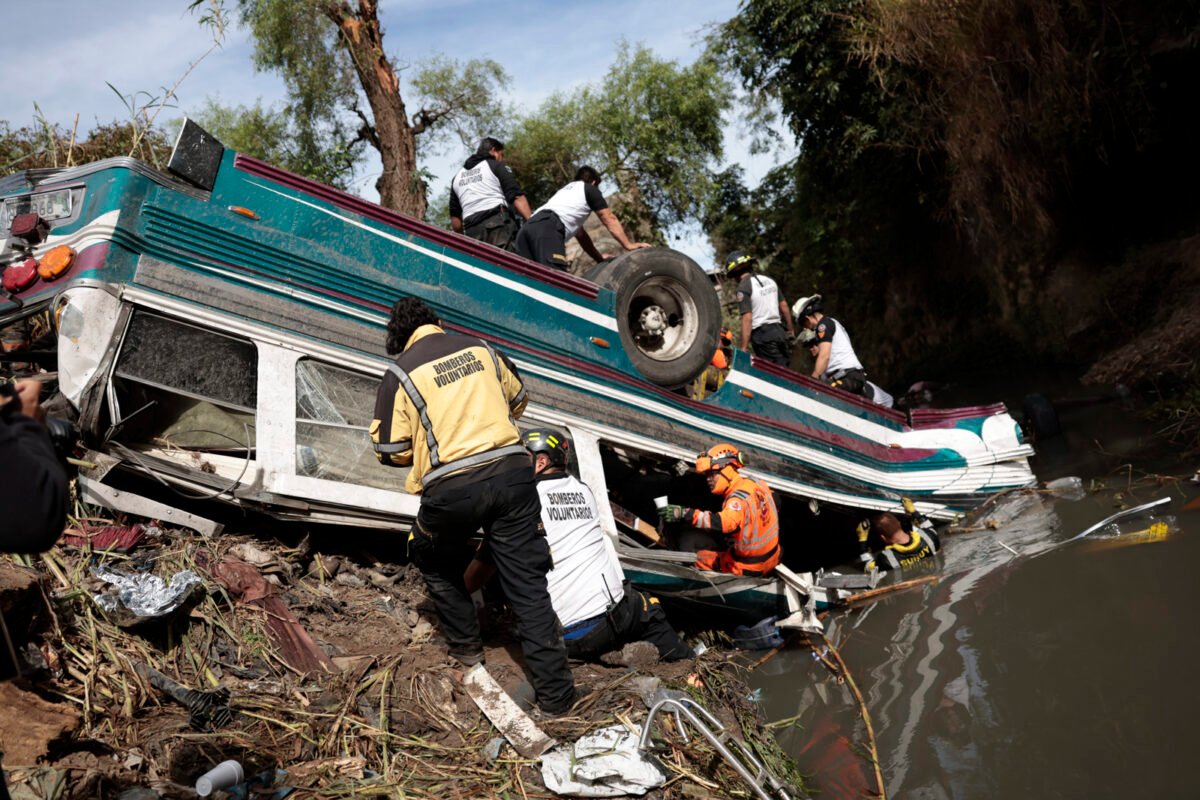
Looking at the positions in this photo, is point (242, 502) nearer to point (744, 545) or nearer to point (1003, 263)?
point (744, 545)

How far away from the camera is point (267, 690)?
3.69m

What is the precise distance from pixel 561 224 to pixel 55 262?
9.88 ft

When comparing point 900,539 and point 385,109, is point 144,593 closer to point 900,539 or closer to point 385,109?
point 900,539

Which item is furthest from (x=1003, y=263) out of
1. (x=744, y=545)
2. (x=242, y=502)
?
(x=242, y=502)

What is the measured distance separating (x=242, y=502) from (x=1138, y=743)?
3.76 metres

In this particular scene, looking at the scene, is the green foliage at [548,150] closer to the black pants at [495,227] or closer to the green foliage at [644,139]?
the green foliage at [644,139]

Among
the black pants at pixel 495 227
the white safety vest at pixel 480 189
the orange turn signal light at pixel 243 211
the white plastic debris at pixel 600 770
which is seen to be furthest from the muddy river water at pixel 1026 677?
the white safety vest at pixel 480 189

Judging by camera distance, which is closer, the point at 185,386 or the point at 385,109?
the point at 185,386

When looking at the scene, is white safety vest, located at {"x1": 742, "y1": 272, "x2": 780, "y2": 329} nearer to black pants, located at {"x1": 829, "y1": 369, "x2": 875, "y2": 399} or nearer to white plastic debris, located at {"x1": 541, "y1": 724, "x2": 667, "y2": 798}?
black pants, located at {"x1": 829, "y1": 369, "x2": 875, "y2": 399}

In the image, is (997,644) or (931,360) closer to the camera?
(997,644)

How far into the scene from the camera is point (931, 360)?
1503 cm

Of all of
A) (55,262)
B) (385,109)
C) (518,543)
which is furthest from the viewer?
(385,109)

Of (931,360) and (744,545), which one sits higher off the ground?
(931,360)

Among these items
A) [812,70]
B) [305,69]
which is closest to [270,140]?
[305,69]
